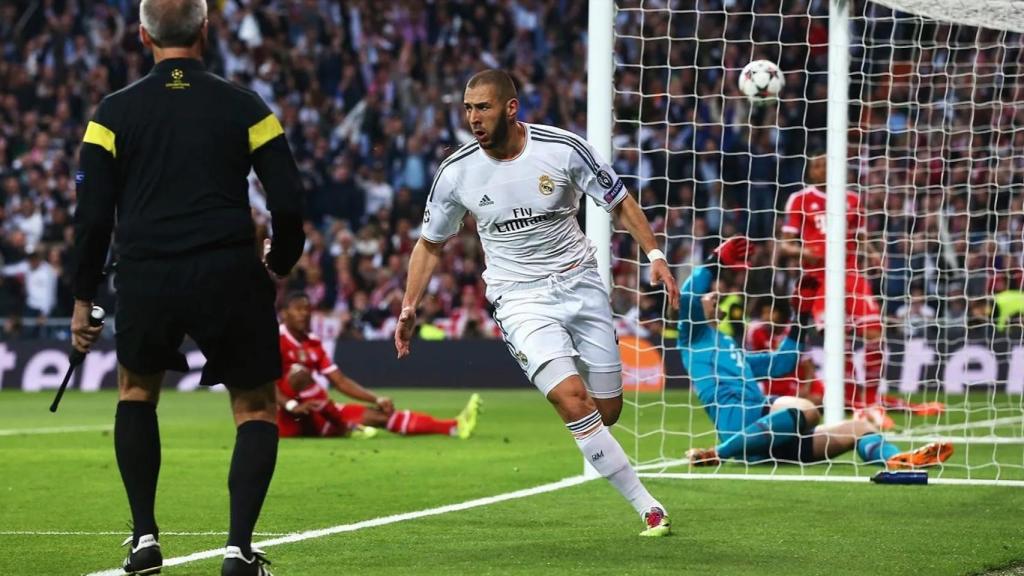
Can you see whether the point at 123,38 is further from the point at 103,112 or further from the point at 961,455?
the point at 103,112

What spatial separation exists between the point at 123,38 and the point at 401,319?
2025 centimetres

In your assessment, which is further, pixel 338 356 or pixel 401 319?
pixel 338 356

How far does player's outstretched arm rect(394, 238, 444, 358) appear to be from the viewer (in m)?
6.91

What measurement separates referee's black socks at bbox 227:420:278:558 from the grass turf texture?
622mm

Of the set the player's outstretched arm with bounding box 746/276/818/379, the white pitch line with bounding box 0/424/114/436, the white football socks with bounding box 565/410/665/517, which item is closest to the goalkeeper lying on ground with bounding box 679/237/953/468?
the player's outstretched arm with bounding box 746/276/818/379

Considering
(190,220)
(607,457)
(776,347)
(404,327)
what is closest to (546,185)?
(404,327)

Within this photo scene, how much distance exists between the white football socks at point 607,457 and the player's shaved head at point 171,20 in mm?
2577

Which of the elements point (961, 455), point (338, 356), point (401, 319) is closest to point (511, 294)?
point (401, 319)

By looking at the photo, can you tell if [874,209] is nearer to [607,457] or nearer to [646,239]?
[646,239]

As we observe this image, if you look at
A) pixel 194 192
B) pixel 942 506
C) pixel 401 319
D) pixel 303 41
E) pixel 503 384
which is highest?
pixel 303 41

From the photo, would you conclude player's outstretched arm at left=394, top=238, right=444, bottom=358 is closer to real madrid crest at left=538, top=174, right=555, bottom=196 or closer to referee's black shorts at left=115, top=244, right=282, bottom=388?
real madrid crest at left=538, top=174, right=555, bottom=196

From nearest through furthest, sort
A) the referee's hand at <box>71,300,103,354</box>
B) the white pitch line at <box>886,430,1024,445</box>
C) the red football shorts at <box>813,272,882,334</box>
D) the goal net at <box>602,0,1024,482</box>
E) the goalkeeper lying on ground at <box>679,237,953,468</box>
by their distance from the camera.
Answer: the referee's hand at <box>71,300,103,354</box>
the goalkeeper lying on ground at <box>679,237,953,468</box>
the goal net at <box>602,0,1024,482</box>
the white pitch line at <box>886,430,1024,445</box>
the red football shorts at <box>813,272,882,334</box>

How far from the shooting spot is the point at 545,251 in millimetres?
7070

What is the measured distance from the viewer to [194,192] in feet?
16.8
